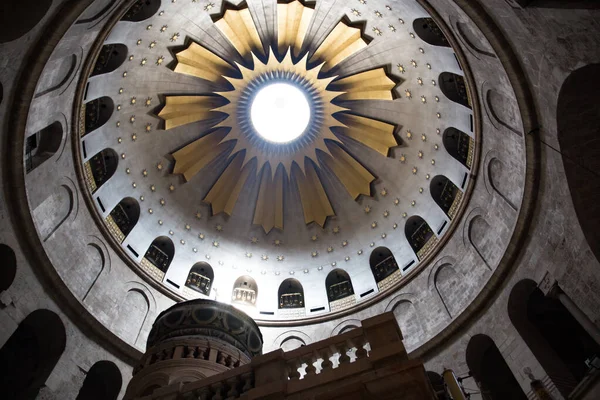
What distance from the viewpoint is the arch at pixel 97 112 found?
17005 mm

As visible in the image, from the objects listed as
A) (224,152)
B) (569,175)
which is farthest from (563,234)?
(224,152)

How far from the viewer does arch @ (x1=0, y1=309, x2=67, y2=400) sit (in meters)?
13.3

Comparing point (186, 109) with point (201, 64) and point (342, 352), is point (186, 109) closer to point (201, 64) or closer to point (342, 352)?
point (201, 64)

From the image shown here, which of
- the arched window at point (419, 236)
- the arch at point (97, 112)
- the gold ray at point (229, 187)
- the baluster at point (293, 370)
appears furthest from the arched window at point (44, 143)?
the arched window at point (419, 236)

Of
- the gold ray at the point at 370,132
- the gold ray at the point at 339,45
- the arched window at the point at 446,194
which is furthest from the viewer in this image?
the gold ray at the point at 370,132

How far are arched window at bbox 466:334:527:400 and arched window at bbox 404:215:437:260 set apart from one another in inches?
189

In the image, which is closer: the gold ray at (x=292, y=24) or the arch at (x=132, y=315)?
the arch at (x=132, y=315)

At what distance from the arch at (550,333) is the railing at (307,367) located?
7.76 m

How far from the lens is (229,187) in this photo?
76.6ft

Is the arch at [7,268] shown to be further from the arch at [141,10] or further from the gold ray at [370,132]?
the gold ray at [370,132]

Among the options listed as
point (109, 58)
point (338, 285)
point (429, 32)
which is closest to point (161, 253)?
point (338, 285)

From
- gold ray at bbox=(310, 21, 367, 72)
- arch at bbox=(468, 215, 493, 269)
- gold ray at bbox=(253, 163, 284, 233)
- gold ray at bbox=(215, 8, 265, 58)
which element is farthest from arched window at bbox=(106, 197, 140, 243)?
arch at bbox=(468, 215, 493, 269)

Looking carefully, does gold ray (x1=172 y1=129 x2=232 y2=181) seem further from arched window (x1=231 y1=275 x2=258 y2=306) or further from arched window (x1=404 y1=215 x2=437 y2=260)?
arched window (x1=404 y1=215 x2=437 y2=260)

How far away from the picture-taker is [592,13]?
29.0 feet
